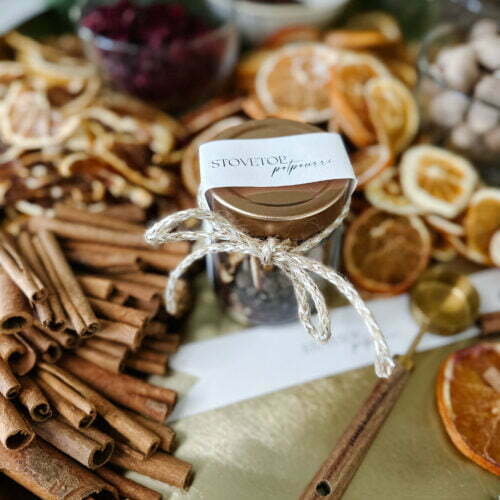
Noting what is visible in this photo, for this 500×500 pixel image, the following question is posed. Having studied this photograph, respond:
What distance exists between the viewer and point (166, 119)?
1.23 metres

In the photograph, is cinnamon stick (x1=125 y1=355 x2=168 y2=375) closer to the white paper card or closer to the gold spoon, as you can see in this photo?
the white paper card

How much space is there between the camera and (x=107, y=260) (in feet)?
3.16

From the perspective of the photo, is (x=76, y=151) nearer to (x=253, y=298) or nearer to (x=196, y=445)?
(x=253, y=298)

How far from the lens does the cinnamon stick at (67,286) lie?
83 cm

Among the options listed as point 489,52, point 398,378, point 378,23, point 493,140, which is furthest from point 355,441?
point 378,23

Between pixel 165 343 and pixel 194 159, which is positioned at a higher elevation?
pixel 194 159

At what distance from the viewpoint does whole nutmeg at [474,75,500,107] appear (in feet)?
3.67

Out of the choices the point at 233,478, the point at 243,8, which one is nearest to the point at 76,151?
the point at 243,8

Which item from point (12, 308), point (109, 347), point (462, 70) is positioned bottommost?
point (109, 347)

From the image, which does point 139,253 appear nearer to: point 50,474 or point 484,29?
point 50,474

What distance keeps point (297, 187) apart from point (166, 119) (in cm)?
59

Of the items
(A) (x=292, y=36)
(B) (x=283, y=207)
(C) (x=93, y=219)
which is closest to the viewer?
(B) (x=283, y=207)

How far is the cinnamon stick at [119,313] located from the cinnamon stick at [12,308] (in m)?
0.12

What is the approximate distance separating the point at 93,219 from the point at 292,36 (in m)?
0.77
